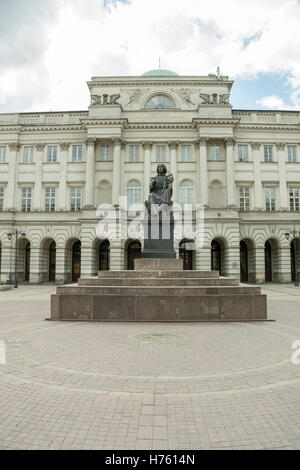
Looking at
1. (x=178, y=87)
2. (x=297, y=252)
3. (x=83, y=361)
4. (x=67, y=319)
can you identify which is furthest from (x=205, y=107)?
(x=83, y=361)

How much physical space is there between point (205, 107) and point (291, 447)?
3742 centimetres

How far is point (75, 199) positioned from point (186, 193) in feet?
45.1

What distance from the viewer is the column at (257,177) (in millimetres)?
37156

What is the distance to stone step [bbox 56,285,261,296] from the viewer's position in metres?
10.9

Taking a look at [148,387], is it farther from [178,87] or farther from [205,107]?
[178,87]

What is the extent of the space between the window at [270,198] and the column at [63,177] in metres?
24.8

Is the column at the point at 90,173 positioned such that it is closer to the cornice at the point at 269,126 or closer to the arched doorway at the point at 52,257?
the arched doorway at the point at 52,257

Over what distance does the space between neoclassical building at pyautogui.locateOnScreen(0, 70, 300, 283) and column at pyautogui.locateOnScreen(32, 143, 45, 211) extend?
0.13m

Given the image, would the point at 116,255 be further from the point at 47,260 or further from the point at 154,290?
the point at 154,290

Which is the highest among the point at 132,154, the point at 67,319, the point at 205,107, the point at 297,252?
the point at 205,107

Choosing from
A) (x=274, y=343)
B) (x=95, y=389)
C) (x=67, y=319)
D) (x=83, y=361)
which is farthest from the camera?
(x=67, y=319)

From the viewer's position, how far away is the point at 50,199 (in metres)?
38.1

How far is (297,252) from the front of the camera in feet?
128

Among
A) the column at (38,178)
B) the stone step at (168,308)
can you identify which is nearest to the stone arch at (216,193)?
the column at (38,178)
